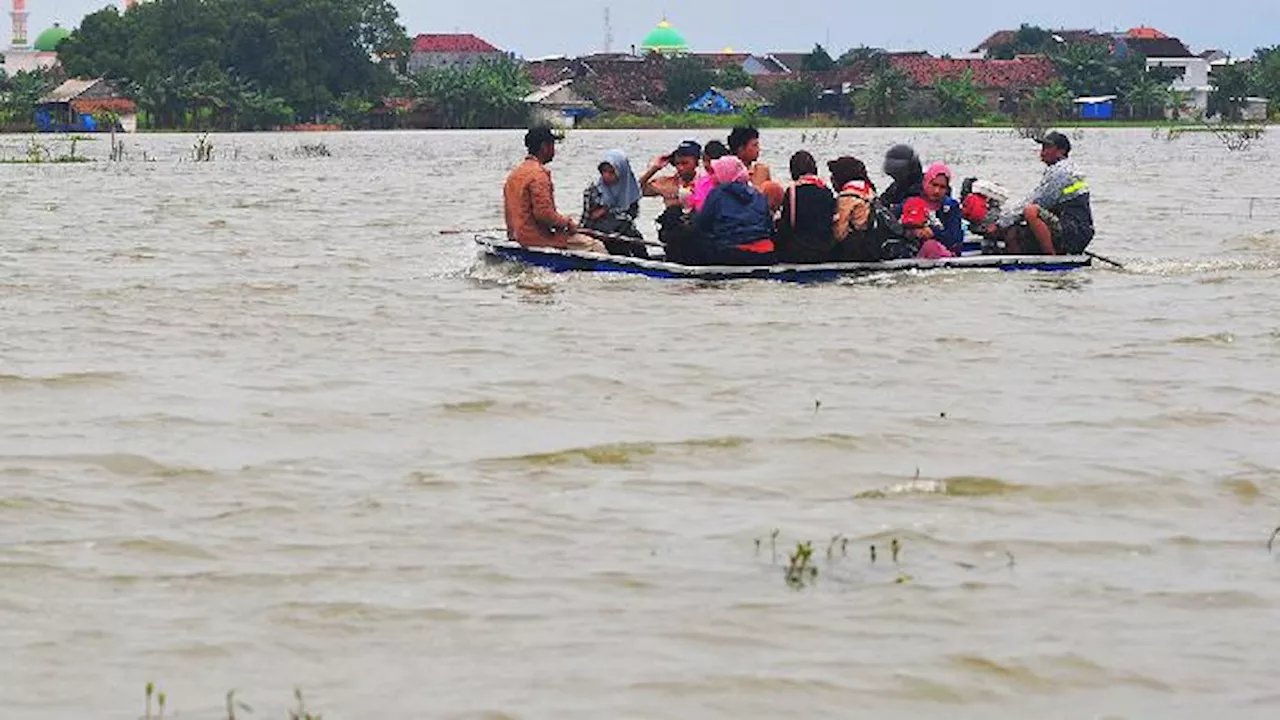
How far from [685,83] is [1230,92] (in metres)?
23.5

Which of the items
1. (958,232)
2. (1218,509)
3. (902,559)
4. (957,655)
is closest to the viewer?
(957,655)

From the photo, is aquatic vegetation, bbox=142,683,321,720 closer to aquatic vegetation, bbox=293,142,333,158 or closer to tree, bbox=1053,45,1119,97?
aquatic vegetation, bbox=293,142,333,158

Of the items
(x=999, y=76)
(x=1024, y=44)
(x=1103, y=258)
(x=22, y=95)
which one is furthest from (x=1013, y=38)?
(x=1103, y=258)

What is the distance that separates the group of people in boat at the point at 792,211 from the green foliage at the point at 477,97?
7276cm

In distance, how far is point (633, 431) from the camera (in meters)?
8.31

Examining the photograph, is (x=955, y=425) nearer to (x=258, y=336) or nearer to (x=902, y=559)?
(x=902, y=559)

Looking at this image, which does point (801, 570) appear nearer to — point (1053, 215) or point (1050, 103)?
point (1053, 215)

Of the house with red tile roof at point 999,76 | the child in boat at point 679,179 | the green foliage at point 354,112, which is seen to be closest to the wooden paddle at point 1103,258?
the child in boat at point 679,179

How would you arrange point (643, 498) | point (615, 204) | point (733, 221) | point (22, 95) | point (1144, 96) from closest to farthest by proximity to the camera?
point (643, 498) → point (733, 221) → point (615, 204) → point (22, 95) → point (1144, 96)

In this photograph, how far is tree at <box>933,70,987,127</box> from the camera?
8681 centimetres

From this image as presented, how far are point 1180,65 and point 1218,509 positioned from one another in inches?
4033

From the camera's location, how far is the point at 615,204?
14.6 metres

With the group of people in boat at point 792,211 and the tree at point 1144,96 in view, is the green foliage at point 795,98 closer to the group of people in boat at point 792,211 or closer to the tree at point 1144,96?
the tree at point 1144,96

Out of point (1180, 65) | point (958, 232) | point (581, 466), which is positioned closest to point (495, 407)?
point (581, 466)
